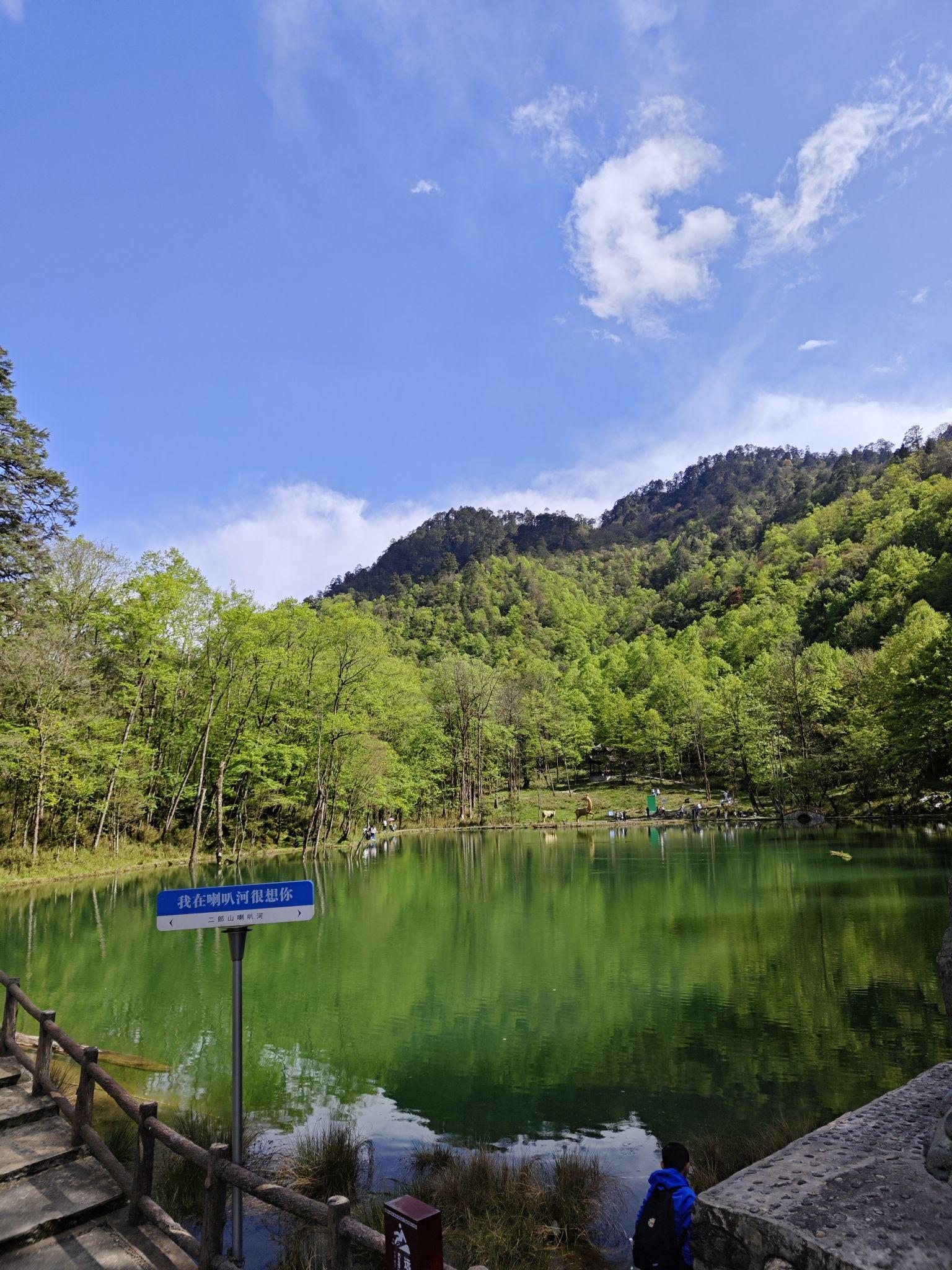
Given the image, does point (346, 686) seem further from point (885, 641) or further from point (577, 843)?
point (885, 641)

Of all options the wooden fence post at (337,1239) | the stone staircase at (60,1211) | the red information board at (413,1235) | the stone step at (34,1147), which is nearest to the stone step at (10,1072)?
the stone staircase at (60,1211)

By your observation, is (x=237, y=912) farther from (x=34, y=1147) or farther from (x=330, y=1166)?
(x=330, y=1166)

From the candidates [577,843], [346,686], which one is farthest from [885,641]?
[346,686]

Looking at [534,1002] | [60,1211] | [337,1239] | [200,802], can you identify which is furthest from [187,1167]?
[200,802]

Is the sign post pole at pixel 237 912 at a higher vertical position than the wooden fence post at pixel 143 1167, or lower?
higher

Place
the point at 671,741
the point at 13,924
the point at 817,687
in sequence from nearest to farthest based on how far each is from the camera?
the point at 13,924
the point at 817,687
the point at 671,741

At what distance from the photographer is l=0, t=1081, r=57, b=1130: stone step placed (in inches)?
235

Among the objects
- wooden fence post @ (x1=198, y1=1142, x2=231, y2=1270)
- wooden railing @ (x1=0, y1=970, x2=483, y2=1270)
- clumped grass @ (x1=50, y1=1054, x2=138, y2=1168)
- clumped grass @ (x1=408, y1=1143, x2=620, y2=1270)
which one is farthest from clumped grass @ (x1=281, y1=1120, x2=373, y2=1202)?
wooden fence post @ (x1=198, y1=1142, x2=231, y2=1270)

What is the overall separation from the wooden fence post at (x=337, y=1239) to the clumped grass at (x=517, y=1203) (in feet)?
6.93

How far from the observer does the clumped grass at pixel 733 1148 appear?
593 cm

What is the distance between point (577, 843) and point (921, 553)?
60671 millimetres

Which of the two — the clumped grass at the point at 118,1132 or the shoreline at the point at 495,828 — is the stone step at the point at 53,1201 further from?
the shoreline at the point at 495,828

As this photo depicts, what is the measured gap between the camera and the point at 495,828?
2192 inches

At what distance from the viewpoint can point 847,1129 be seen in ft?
17.6
